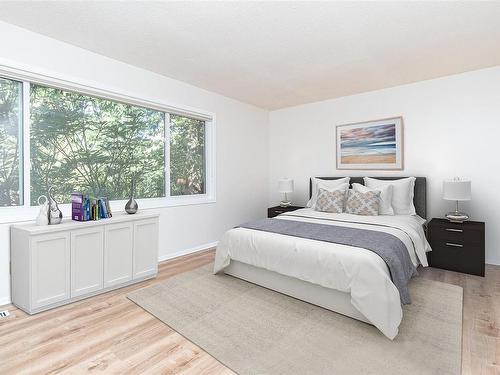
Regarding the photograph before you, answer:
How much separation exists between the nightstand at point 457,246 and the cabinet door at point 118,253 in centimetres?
354

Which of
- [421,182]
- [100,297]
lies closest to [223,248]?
[100,297]

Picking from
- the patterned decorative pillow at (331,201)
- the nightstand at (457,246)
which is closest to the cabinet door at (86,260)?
the patterned decorative pillow at (331,201)

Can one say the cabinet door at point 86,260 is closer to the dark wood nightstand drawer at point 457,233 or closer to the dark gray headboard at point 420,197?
the dark wood nightstand drawer at point 457,233

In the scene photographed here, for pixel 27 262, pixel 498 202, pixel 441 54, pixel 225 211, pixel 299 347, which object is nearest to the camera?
pixel 299 347

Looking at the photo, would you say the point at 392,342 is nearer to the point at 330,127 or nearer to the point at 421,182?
the point at 421,182

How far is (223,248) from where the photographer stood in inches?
125

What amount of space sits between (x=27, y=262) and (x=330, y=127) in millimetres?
4433

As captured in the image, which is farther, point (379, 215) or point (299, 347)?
point (379, 215)

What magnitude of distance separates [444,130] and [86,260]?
15.1 ft

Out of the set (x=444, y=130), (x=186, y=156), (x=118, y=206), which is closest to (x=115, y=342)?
(x=118, y=206)

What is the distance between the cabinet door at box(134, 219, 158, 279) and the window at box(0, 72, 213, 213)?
0.67m

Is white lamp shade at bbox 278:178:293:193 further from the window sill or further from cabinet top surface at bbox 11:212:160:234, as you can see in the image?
cabinet top surface at bbox 11:212:160:234

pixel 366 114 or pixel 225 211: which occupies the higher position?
pixel 366 114

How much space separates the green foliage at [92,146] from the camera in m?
2.84
